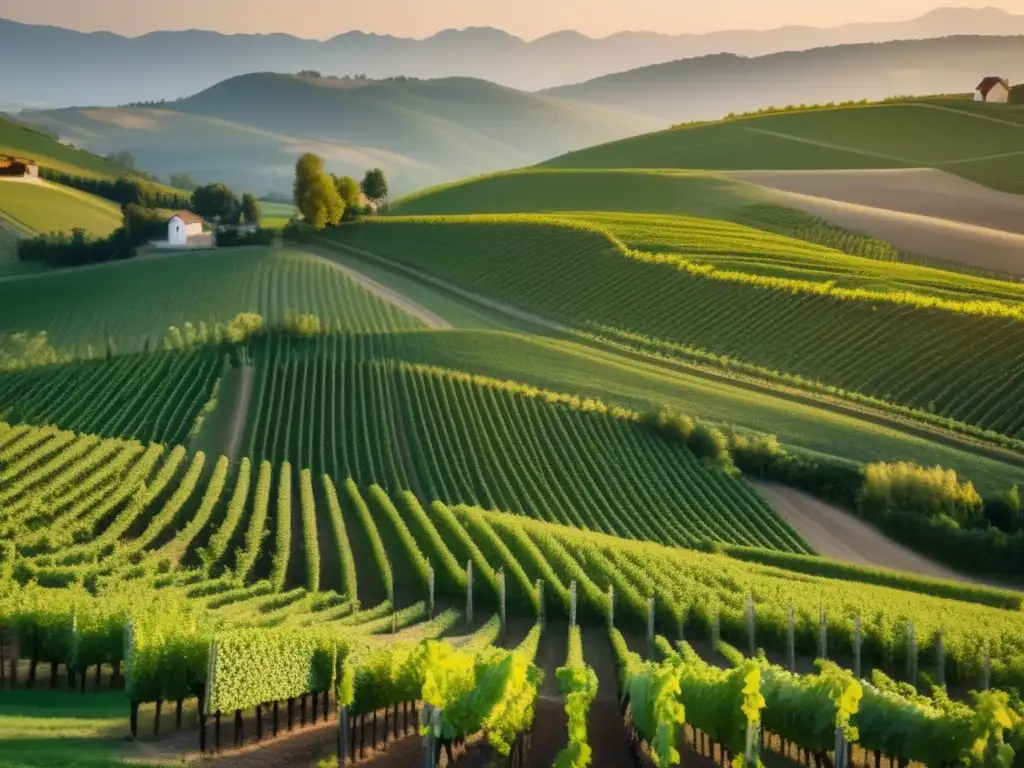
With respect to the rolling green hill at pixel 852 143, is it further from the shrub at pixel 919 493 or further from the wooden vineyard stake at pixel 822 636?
the wooden vineyard stake at pixel 822 636

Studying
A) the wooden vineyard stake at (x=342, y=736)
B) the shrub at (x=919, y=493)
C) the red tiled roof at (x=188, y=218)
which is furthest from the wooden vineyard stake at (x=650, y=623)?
the red tiled roof at (x=188, y=218)

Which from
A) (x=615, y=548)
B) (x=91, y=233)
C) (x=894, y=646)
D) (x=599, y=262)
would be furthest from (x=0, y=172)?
(x=894, y=646)

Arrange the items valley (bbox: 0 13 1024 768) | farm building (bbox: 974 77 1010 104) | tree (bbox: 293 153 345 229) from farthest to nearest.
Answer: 1. farm building (bbox: 974 77 1010 104)
2. tree (bbox: 293 153 345 229)
3. valley (bbox: 0 13 1024 768)

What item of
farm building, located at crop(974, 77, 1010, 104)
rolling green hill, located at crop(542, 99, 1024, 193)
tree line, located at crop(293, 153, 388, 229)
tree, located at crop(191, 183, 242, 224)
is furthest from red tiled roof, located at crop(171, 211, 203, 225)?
farm building, located at crop(974, 77, 1010, 104)

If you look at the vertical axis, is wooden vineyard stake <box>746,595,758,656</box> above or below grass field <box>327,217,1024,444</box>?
below

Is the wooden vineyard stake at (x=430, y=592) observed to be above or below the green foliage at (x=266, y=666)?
below

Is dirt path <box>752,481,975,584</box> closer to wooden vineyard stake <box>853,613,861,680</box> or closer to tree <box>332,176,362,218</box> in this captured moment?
wooden vineyard stake <box>853,613,861,680</box>

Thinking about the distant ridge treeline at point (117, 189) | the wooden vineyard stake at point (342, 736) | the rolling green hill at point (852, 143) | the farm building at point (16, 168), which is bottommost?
the wooden vineyard stake at point (342, 736)

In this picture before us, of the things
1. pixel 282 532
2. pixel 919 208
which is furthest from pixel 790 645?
pixel 919 208
